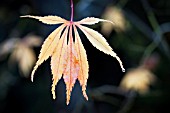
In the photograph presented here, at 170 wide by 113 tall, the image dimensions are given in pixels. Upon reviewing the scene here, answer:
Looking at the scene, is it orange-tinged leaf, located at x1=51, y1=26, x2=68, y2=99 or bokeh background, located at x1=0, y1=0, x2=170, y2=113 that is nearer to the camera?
orange-tinged leaf, located at x1=51, y1=26, x2=68, y2=99

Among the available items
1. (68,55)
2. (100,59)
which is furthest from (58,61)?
(100,59)

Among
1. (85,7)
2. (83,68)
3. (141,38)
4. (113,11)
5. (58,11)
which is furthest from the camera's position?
(141,38)

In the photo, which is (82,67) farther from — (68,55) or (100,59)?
(100,59)

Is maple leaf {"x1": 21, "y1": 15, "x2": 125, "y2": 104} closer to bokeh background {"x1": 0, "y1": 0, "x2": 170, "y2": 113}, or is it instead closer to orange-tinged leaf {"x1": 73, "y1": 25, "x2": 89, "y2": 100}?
orange-tinged leaf {"x1": 73, "y1": 25, "x2": 89, "y2": 100}

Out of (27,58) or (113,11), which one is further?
(113,11)

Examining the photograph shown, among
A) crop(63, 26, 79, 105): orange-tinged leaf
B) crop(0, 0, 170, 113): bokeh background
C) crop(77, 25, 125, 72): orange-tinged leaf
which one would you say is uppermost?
crop(0, 0, 170, 113): bokeh background

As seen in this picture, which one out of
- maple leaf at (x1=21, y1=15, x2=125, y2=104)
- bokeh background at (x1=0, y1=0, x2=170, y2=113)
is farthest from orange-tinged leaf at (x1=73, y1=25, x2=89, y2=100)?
bokeh background at (x1=0, y1=0, x2=170, y2=113)

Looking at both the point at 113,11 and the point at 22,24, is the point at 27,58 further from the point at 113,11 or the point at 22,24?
the point at 113,11

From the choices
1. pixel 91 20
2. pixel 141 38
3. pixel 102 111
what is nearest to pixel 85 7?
pixel 141 38
